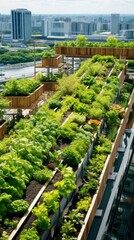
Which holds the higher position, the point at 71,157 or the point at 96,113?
the point at 96,113

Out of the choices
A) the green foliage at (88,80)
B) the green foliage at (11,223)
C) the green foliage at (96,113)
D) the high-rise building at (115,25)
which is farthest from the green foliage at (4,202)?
the high-rise building at (115,25)

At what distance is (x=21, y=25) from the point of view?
138875mm

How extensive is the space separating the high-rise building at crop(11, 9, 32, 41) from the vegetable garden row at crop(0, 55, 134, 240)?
120m

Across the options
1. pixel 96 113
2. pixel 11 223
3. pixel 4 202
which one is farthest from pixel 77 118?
pixel 11 223

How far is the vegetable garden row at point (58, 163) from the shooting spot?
8867 mm

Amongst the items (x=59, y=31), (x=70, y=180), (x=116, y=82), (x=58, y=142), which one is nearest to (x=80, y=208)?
(x=70, y=180)

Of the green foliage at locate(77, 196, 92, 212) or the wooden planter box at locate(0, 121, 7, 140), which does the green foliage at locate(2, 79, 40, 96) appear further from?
the green foliage at locate(77, 196, 92, 212)

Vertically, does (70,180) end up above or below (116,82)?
below

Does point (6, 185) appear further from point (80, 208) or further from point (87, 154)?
point (87, 154)

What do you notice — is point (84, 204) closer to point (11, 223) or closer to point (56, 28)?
point (11, 223)

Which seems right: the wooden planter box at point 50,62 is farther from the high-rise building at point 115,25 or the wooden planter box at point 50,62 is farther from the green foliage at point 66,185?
the high-rise building at point 115,25

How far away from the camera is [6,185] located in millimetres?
9188

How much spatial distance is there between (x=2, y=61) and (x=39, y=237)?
7438 cm

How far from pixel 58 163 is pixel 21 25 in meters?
132
